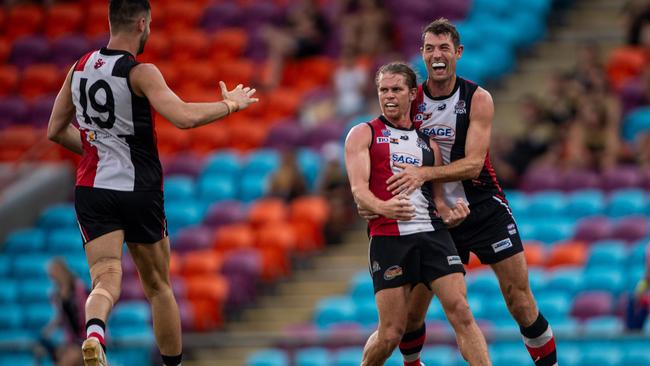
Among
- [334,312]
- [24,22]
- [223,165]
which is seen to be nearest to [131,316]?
[334,312]

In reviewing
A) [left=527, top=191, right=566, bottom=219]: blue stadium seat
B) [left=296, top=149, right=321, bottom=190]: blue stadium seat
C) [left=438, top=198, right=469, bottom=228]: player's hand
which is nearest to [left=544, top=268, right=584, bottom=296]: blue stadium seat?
[left=527, top=191, right=566, bottom=219]: blue stadium seat

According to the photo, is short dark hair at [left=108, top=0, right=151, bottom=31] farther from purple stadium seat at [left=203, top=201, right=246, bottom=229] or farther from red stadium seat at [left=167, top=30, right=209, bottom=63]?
red stadium seat at [left=167, top=30, right=209, bottom=63]

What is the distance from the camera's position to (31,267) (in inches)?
698

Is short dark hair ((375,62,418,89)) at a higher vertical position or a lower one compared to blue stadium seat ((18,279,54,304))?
higher

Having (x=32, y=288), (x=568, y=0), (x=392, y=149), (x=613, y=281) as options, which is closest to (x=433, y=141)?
(x=392, y=149)

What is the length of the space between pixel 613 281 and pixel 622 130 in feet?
10.5

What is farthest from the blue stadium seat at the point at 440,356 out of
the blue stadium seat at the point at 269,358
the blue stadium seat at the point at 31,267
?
the blue stadium seat at the point at 31,267

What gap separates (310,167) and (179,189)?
203 cm

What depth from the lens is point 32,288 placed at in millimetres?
17328

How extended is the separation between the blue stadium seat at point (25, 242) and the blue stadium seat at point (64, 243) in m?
0.14

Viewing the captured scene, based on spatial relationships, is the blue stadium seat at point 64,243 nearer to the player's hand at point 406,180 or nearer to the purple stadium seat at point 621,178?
the purple stadium seat at point 621,178

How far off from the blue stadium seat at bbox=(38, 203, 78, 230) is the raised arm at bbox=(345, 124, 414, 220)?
10765 mm

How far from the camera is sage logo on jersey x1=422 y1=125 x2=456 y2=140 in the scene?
8.85 m

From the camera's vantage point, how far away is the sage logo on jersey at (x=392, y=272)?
27.9ft
